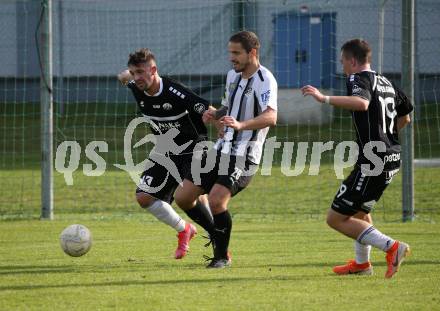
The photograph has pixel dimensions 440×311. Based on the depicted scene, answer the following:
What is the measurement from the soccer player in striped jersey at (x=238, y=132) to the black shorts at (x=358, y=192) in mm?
972

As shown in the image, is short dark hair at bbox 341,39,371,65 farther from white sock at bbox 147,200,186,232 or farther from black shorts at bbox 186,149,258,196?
white sock at bbox 147,200,186,232

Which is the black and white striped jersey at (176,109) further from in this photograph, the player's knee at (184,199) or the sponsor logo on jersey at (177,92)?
the player's knee at (184,199)

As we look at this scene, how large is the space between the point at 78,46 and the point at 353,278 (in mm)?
19953

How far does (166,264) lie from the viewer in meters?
8.61

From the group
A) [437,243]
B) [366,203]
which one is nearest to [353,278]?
[366,203]

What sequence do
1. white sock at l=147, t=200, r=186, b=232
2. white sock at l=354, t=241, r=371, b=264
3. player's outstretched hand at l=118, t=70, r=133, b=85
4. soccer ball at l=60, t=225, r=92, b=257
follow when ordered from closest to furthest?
1. white sock at l=354, t=241, r=371, b=264
2. soccer ball at l=60, t=225, r=92, b=257
3. white sock at l=147, t=200, r=186, b=232
4. player's outstretched hand at l=118, t=70, r=133, b=85

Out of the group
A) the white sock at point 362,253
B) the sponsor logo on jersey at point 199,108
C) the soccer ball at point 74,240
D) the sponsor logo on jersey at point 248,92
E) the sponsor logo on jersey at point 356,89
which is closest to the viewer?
the sponsor logo on jersey at point 356,89

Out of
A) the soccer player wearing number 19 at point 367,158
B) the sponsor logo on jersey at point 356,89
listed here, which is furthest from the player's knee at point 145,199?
the sponsor logo on jersey at point 356,89

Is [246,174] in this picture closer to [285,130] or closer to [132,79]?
[132,79]

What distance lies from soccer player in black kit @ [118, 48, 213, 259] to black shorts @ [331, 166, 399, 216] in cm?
178

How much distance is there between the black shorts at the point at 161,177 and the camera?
30.2 ft

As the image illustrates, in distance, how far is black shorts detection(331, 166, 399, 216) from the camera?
7.58 meters

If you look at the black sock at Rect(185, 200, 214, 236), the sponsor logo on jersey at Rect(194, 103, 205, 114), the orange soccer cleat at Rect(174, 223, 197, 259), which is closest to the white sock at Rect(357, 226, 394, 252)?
the black sock at Rect(185, 200, 214, 236)

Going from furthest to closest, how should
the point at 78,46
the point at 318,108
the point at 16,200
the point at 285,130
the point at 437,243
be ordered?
the point at 78,46 → the point at 318,108 → the point at 285,130 → the point at 16,200 → the point at 437,243
